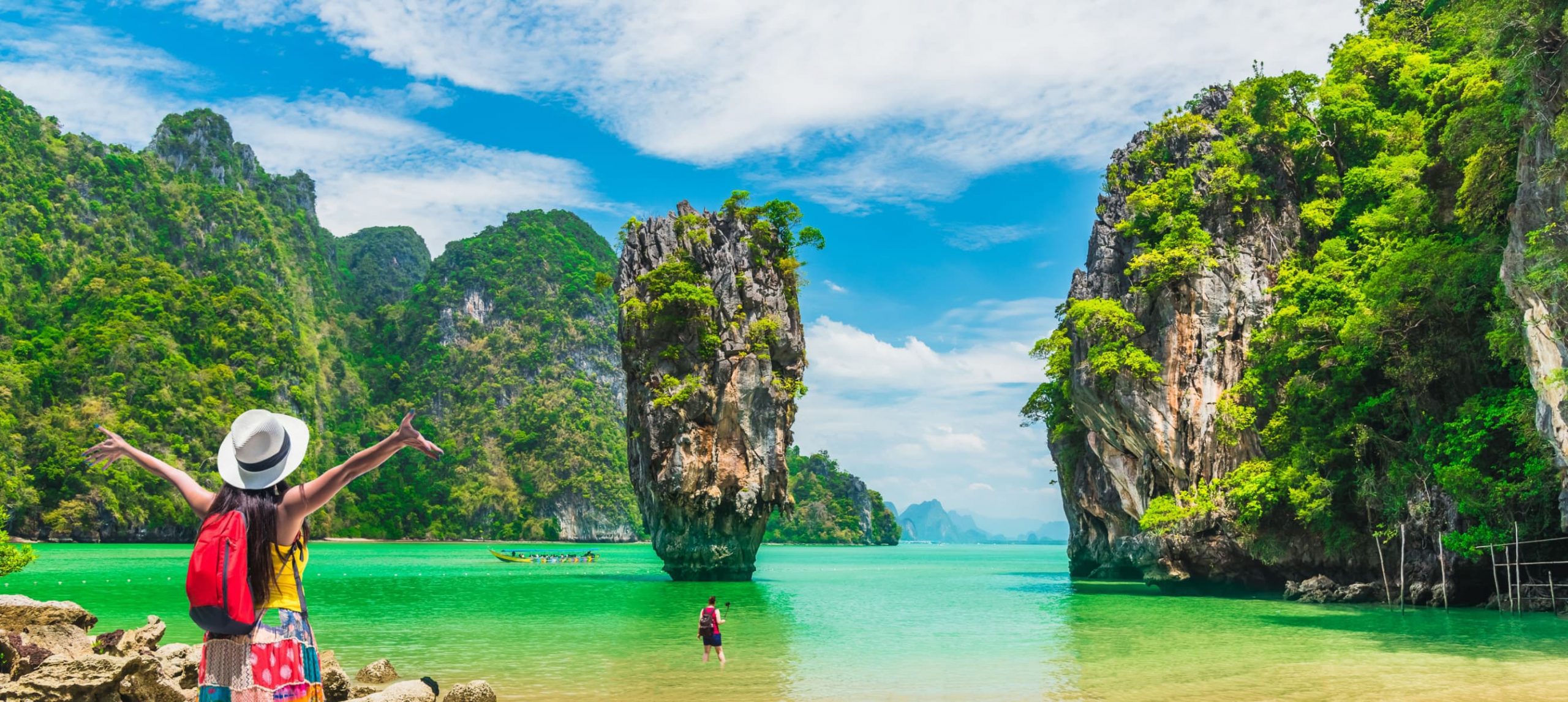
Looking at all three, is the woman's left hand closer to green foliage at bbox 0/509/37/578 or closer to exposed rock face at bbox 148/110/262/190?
green foliage at bbox 0/509/37/578

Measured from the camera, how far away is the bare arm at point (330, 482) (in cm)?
356

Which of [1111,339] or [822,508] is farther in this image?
[822,508]

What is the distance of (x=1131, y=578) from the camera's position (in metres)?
37.7

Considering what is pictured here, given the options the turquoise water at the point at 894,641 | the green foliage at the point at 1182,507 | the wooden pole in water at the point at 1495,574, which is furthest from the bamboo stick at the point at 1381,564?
the green foliage at the point at 1182,507

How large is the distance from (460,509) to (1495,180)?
3395 inches

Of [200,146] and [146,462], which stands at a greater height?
[200,146]

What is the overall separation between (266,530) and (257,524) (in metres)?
0.04

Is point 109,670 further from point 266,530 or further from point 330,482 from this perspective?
point 330,482

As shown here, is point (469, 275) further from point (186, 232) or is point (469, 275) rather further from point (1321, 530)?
point (1321, 530)

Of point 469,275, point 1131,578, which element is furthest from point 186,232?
point 1131,578

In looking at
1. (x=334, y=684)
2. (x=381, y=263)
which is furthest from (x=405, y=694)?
(x=381, y=263)

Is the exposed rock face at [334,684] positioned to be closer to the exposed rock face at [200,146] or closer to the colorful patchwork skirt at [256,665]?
the colorful patchwork skirt at [256,665]

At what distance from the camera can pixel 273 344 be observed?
77.8 metres

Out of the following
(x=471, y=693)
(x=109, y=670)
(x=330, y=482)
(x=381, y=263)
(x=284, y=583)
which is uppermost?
(x=381, y=263)
